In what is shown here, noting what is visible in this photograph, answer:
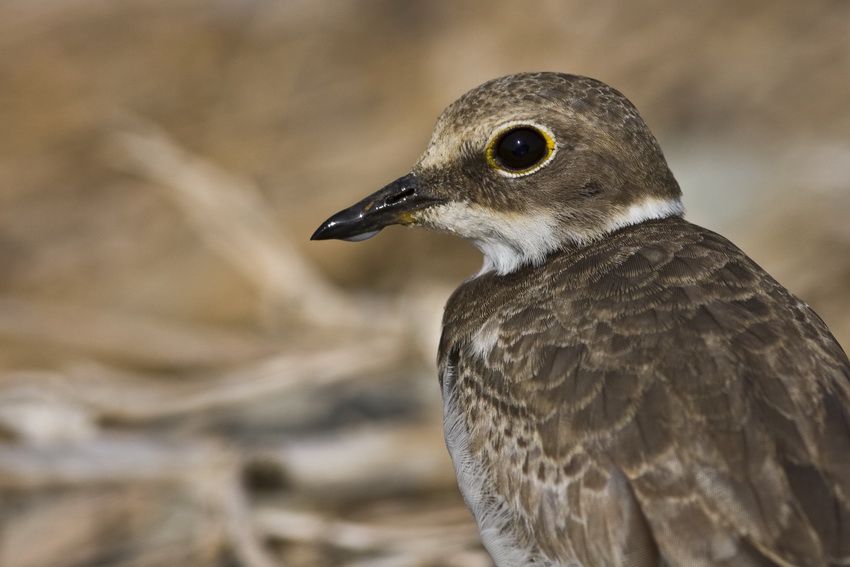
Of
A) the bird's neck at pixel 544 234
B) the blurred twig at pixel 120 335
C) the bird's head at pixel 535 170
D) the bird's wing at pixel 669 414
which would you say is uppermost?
the blurred twig at pixel 120 335

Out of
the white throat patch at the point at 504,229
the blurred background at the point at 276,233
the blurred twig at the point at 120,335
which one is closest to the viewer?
the white throat patch at the point at 504,229

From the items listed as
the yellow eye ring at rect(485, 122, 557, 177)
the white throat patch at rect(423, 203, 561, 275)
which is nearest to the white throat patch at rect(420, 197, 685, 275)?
the white throat patch at rect(423, 203, 561, 275)

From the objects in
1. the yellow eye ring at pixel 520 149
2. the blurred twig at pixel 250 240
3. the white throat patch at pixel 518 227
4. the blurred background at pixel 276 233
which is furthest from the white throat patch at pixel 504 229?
the blurred twig at pixel 250 240

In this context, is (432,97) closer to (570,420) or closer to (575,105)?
(575,105)

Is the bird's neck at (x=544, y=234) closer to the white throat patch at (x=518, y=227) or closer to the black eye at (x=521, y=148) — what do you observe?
the white throat patch at (x=518, y=227)

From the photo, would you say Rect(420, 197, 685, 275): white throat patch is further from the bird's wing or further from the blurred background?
the blurred background

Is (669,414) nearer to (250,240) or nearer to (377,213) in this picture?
(377,213)

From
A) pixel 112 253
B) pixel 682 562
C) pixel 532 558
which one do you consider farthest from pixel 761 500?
pixel 112 253

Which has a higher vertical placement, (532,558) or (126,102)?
(126,102)
